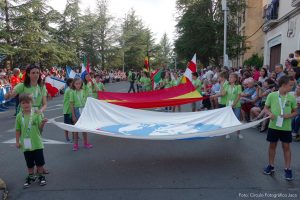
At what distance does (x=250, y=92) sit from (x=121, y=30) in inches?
1798

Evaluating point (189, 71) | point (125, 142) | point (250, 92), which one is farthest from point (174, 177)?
point (250, 92)

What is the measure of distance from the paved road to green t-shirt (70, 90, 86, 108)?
1031 millimetres

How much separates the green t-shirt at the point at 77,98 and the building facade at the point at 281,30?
1180 cm

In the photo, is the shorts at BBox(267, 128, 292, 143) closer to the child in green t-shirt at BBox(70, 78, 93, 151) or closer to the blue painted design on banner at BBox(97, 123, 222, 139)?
the blue painted design on banner at BBox(97, 123, 222, 139)

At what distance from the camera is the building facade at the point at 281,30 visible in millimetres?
16047

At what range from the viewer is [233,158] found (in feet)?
21.1

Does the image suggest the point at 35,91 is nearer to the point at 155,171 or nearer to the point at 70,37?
the point at 155,171

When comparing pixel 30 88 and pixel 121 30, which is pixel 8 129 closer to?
pixel 30 88

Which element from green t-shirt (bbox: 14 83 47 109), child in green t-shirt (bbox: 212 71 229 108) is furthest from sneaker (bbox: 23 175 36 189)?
child in green t-shirt (bbox: 212 71 229 108)

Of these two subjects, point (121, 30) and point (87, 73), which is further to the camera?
point (121, 30)

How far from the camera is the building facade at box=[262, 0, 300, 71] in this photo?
1605 cm

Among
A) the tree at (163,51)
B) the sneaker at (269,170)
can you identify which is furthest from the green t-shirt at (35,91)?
the tree at (163,51)

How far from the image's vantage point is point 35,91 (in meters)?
5.51

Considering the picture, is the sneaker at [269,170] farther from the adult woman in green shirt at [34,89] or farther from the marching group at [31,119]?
the adult woman in green shirt at [34,89]
